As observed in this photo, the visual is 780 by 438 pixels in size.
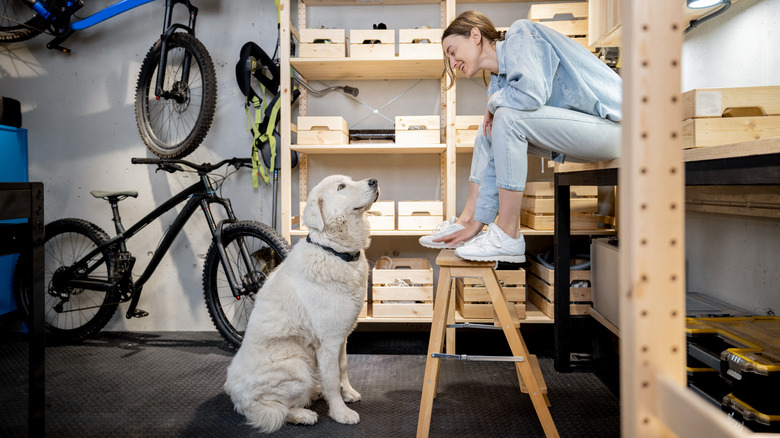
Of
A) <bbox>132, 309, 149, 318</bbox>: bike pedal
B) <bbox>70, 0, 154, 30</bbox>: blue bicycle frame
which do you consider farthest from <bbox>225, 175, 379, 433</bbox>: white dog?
<bbox>70, 0, 154, 30</bbox>: blue bicycle frame

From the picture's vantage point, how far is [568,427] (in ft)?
5.91

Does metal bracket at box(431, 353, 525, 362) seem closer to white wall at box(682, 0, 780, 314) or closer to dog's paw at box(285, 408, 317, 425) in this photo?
dog's paw at box(285, 408, 317, 425)

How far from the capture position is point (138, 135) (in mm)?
3258

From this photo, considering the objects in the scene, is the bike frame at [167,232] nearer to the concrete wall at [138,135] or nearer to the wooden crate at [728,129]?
the concrete wall at [138,135]

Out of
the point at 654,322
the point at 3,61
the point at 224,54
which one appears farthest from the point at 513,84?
the point at 3,61

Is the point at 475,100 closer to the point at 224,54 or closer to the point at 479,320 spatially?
the point at 479,320

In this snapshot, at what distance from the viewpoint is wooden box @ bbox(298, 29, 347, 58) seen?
106 inches

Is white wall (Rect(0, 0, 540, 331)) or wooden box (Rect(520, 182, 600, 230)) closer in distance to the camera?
wooden box (Rect(520, 182, 600, 230))

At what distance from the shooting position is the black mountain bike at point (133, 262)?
2.70 metres

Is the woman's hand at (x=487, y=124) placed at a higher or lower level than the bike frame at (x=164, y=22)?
lower

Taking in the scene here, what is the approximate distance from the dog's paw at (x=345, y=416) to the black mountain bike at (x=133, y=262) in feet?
3.14

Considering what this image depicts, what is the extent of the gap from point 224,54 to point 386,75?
3.69ft

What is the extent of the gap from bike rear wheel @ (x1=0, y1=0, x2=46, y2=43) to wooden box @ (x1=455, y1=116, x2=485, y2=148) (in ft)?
9.02

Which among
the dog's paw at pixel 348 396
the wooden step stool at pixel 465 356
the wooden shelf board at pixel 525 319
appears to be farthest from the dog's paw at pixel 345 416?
the wooden shelf board at pixel 525 319
